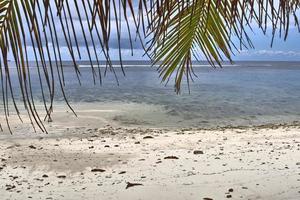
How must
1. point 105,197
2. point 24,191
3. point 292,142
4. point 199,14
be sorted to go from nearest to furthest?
1. point 199,14
2. point 105,197
3. point 24,191
4. point 292,142

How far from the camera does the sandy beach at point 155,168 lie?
6840 mm

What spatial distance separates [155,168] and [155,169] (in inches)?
3.1

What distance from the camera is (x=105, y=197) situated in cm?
669

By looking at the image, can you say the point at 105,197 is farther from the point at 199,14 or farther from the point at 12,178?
the point at 199,14

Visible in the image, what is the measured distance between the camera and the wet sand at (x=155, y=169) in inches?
269

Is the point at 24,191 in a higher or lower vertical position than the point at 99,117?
higher

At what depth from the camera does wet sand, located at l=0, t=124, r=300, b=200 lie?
6832 millimetres

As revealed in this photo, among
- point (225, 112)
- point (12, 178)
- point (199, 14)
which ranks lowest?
point (225, 112)

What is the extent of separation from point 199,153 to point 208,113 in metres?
12.7

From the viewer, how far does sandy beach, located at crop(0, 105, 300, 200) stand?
6.84m

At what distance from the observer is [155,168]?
8.40 metres

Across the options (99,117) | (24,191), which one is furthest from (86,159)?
(99,117)

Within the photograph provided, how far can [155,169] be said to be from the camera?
8.32 m

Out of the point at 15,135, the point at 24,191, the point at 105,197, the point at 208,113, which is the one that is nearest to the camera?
the point at 105,197
